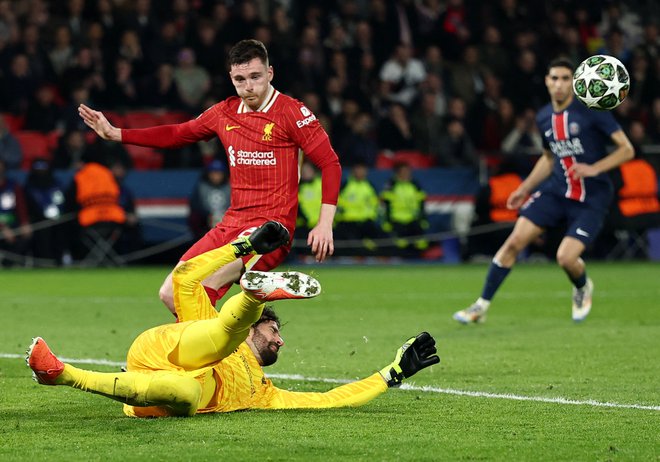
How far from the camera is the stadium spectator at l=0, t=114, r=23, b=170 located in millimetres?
19578

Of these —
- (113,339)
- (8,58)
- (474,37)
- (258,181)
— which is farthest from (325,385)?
(474,37)

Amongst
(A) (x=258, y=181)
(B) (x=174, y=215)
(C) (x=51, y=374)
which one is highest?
(A) (x=258, y=181)

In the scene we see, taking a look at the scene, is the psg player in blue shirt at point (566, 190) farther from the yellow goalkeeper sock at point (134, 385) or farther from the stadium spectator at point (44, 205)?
the stadium spectator at point (44, 205)

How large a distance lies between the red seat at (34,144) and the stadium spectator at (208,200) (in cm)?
242

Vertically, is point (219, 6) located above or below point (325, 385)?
above

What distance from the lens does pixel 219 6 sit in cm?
2172

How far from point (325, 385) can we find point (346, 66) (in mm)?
14553

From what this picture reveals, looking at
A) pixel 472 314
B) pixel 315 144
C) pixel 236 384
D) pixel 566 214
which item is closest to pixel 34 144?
pixel 472 314

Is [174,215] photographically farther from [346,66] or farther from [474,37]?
[474,37]

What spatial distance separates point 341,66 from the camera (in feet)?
71.9

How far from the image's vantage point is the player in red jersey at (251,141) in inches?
311

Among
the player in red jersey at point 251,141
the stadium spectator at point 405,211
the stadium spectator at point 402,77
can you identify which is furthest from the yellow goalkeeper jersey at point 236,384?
the stadium spectator at point 402,77

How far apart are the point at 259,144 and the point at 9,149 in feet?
40.7

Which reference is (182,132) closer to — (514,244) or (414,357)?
(414,357)
